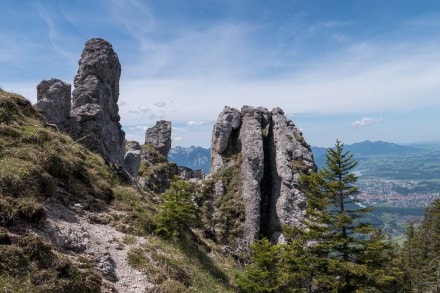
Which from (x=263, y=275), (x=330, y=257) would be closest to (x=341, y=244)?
(x=330, y=257)

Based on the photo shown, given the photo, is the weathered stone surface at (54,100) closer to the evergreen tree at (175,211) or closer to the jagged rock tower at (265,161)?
the evergreen tree at (175,211)

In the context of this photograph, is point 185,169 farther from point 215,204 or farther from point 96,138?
point 96,138

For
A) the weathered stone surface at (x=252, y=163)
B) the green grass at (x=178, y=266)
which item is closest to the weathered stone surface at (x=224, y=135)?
the weathered stone surface at (x=252, y=163)

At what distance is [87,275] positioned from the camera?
1396 centimetres

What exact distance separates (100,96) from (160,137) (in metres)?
28.1

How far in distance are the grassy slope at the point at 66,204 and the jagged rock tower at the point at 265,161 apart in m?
15.1

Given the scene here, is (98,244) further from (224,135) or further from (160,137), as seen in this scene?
(160,137)

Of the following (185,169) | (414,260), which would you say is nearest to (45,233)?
(185,169)

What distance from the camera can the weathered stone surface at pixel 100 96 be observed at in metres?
38.4

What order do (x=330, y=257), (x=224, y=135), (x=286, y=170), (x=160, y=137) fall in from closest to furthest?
(x=330, y=257) < (x=286, y=170) < (x=224, y=135) < (x=160, y=137)

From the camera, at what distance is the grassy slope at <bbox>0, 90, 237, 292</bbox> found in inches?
496

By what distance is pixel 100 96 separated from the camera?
146ft

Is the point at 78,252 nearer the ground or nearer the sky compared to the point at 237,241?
nearer the sky

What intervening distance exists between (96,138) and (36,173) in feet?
61.3
